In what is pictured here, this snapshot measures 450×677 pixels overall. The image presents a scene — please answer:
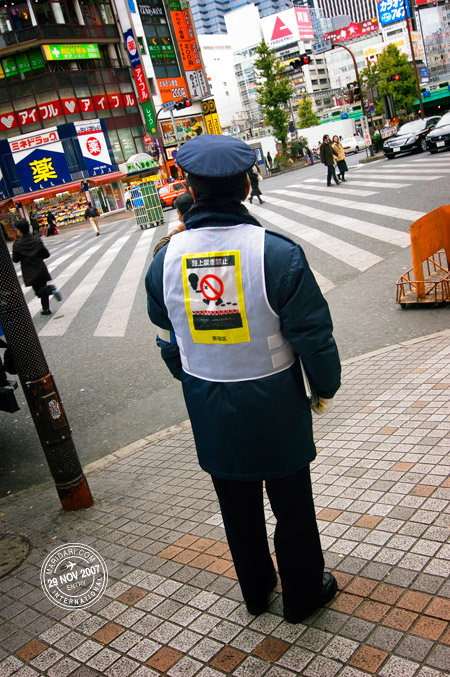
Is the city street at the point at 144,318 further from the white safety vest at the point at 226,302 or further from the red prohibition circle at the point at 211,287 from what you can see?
the red prohibition circle at the point at 211,287

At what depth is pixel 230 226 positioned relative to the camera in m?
2.19

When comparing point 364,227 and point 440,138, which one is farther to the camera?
point 440,138

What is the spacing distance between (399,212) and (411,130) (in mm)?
16092

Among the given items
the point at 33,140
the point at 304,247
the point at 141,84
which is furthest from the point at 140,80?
the point at 304,247

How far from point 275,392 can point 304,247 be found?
9.62 meters

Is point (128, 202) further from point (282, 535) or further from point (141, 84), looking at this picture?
point (282, 535)

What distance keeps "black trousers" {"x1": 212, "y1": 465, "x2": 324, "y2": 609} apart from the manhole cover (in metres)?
1.61

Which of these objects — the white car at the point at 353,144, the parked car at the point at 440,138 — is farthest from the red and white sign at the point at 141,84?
the parked car at the point at 440,138

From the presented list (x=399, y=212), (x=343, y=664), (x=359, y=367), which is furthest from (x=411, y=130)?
(x=343, y=664)

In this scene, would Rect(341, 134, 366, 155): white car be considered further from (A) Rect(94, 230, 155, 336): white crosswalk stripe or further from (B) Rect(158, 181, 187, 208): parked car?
(A) Rect(94, 230, 155, 336): white crosswalk stripe

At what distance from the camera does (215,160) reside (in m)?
2.12

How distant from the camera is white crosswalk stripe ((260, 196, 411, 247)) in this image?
10.2 metres

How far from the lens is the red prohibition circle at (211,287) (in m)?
2.16

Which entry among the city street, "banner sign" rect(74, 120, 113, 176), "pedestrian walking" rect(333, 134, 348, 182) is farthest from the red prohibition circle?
"banner sign" rect(74, 120, 113, 176)
